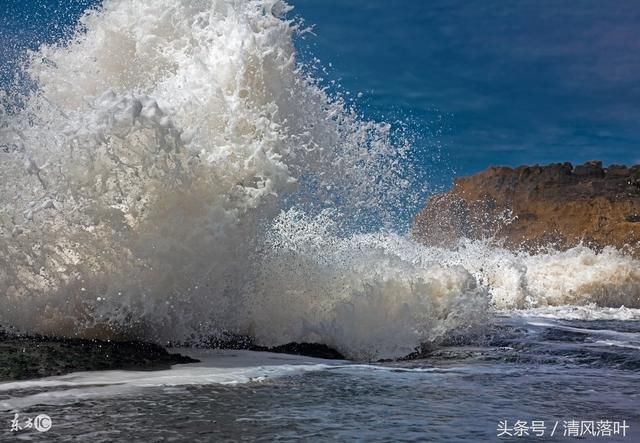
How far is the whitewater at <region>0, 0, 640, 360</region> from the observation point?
5.92 meters

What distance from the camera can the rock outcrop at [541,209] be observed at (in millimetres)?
29406

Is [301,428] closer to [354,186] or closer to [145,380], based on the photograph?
[145,380]

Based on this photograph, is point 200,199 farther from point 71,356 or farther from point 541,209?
point 541,209

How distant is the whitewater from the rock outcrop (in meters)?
19.8

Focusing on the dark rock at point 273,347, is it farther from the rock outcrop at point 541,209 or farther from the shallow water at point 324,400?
the rock outcrop at point 541,209

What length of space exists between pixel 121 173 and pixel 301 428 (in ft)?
11.1

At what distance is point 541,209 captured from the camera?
113ft

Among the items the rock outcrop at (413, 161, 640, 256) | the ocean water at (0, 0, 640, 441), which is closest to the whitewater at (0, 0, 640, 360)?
the ocean water at (0, 0, 640, 441)
